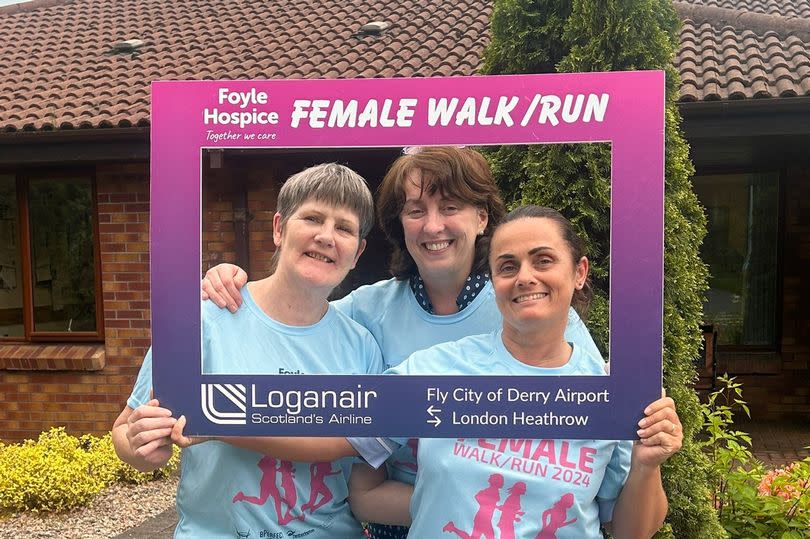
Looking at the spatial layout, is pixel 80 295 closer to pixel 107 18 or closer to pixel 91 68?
pixel 91 68

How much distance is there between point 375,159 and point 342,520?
0.92 meters

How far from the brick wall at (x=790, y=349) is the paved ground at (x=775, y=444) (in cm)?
20

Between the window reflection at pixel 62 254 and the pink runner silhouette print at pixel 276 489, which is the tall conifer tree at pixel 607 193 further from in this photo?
the window reflection at pixel 62 254

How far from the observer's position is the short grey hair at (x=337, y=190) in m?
1.58

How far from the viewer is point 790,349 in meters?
7.12

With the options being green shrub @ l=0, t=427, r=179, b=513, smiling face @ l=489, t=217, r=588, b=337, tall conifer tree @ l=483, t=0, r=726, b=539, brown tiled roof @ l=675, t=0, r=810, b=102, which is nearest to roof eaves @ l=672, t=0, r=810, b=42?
brown tiled roof @ l=675, t=0, r=810, b=102

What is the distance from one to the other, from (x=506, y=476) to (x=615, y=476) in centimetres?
29

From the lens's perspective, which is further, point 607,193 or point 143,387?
point 607,193

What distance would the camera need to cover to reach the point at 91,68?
7547mm

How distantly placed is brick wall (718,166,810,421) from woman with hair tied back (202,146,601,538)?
6437mm

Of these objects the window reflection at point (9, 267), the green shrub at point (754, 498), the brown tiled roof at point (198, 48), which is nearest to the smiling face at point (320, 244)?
the green shrub at point (754, 498)

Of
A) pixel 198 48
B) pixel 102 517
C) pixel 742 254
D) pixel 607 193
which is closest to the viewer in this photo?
pixel 607 193

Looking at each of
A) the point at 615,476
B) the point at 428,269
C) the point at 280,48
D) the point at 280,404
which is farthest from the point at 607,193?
the point at 280,48

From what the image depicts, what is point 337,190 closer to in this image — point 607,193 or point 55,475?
point 607,193
